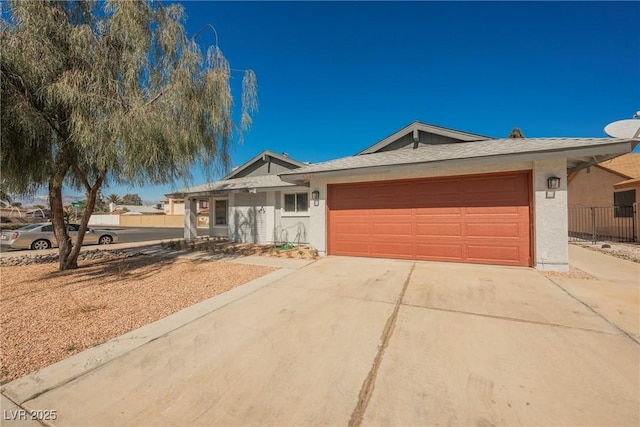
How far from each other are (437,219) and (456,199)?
72 cm

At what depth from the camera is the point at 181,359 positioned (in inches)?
112

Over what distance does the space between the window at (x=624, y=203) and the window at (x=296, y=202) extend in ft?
47.5

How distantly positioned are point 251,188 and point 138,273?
19.2 ft

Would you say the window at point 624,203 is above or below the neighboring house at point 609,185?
below

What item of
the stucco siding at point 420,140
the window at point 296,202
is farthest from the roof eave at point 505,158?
the stucco siding at point 420,140

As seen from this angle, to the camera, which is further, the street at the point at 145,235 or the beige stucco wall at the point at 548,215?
the street at the point at 145,235

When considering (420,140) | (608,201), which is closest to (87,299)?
(420,140)

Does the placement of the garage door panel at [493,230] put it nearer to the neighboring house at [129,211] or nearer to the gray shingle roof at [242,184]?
the gray shingle roof at [242,184]

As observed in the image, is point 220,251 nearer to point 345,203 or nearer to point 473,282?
point 345,203

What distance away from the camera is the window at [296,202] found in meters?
11.8

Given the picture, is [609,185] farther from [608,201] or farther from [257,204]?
[257,204]

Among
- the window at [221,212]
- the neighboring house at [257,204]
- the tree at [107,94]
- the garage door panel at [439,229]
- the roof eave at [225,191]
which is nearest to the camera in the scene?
the tree at [107,94]

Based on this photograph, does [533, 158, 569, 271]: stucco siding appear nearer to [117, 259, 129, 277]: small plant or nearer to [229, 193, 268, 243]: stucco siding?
[229, 193, 268, 243]: stucco siding

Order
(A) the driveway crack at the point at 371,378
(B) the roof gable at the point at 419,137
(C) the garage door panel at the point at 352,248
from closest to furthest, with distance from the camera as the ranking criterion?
(A) the driveway crack at the point at 371,378 → (C) the garage door panel at the point at 352,248 → (B) the roof gable at the point at 419,137
